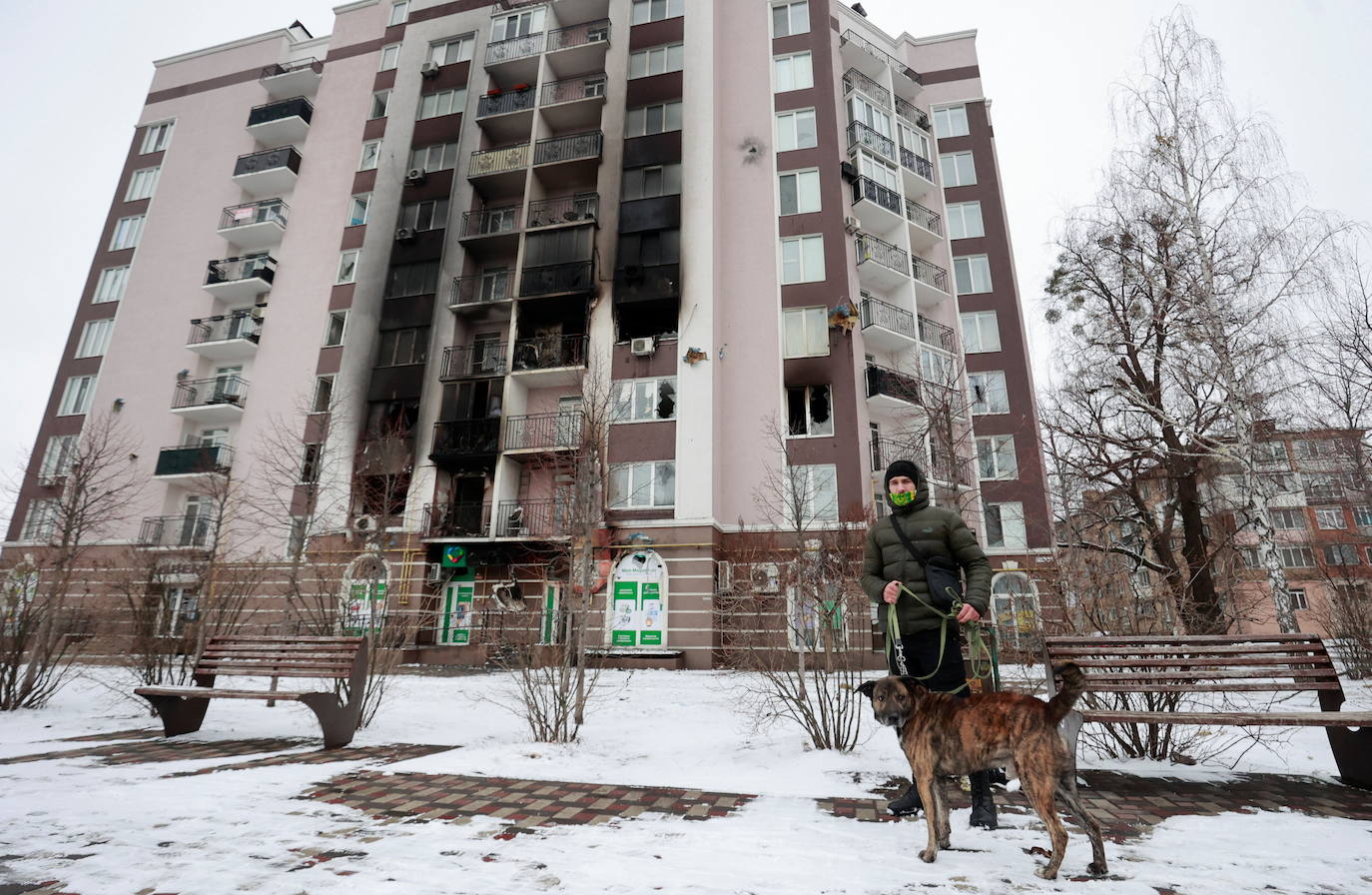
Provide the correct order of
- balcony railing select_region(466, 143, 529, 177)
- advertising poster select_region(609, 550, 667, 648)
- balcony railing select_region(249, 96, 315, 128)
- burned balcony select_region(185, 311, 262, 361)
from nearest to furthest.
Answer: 1. advertising poster select_region(609, 550, 667, 648)
2. balcony railing select_region(466, 143, 529, 177)
3. burned balcony select_region(185, 311, 262, 361)
4. balcony railing select_region(249, 96, 315, 128)

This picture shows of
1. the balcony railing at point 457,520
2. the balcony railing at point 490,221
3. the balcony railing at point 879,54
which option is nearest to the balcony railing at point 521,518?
the balcony railing at point 457,520

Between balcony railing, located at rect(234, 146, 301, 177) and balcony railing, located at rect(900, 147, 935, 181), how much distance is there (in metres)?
28.2

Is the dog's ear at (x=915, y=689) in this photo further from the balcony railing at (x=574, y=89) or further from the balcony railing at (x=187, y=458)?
the balcony railing at (x=187, y=458)

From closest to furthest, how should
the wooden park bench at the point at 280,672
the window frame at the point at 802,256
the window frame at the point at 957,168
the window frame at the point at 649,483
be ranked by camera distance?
the wooden park bench at the point at 280,672
the window frame at the point at 649,483
the window frame at the point at 802,256
the window frame at the point at 957,168

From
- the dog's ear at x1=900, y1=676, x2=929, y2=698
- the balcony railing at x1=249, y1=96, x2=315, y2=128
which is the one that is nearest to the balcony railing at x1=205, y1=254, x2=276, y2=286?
the balcony railing at x1=249, y1=96, x2=315, y2=128

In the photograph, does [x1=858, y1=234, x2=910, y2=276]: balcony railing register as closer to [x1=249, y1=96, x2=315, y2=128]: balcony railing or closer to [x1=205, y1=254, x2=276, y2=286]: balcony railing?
[x1=205, y1=254, x2=276, y2=286]: balcony railing

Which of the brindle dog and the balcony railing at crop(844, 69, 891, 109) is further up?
the balcony railing at crop(844, 69, 891, 109)

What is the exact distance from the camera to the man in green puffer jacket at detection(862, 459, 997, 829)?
13.6 ft

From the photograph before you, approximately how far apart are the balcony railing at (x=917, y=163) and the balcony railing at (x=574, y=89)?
44.4ft

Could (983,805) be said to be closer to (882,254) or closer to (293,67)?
(882,254)

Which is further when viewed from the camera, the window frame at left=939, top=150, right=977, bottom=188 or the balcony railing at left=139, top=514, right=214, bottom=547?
the window frame at left=939, top=150, right=977, bottom=188

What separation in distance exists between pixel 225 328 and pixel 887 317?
28.6 metres

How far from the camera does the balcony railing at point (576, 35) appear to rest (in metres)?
27.1

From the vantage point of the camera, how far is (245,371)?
28266 mm
